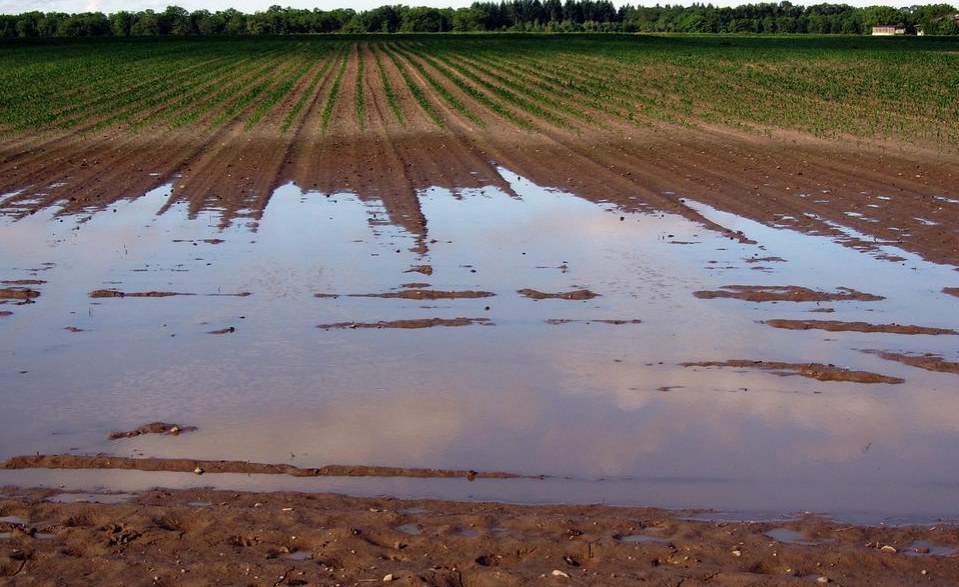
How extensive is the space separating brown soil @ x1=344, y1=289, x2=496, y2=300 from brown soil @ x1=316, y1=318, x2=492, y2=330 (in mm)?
902

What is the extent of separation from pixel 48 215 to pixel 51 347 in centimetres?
765

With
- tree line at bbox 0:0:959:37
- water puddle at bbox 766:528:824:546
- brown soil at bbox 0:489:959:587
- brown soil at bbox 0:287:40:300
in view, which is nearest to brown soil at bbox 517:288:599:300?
brown soil at bbox 0:287:40:300

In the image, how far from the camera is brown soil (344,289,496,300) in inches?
489

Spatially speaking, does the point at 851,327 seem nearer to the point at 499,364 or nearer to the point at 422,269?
the point at 499,364

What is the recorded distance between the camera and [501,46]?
79.4 m

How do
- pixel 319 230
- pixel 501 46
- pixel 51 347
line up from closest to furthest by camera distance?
pixel 51 347 → pixel 319 230 → pixel 501 46

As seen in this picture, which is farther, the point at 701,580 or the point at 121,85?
the point at 121,85

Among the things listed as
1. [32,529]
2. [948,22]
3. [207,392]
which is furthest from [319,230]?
[948,22]

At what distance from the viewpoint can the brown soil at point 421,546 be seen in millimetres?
5914

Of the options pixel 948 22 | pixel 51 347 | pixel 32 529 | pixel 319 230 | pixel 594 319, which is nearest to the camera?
pixel 32 529

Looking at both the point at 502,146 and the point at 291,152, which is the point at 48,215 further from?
the point at 502,146

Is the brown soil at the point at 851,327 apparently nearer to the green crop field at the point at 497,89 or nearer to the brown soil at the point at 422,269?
the brown soil at the point at 422,269

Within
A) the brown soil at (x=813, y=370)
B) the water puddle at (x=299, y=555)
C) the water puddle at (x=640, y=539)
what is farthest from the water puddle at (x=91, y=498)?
the brown soil at (x=813, y=370)

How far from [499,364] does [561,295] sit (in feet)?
8.49
